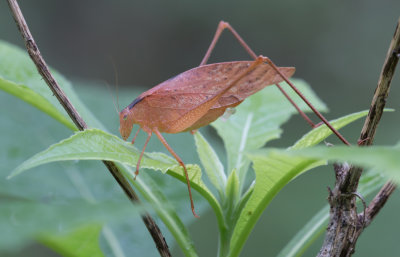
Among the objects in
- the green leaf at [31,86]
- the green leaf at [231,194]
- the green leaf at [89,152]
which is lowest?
the green leaf at [231,194]

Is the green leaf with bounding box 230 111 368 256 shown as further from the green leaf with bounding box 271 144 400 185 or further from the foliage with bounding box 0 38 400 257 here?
the green leaf with bounding box 271 144 400 185

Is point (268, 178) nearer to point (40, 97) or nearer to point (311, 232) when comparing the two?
point (311, 232)

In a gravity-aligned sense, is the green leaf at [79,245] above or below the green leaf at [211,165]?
above

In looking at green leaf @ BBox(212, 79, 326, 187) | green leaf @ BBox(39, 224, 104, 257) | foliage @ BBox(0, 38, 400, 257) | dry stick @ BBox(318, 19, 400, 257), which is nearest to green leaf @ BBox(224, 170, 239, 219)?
foliage @ BBox(0, 38, 400, 257)

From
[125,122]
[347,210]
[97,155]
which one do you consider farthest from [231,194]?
[125,122]

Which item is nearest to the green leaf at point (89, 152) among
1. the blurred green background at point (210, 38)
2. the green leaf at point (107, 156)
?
the green leaf at point (107, 156)

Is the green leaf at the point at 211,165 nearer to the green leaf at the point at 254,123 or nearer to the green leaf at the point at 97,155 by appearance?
the green leaf at the point at 254,123
